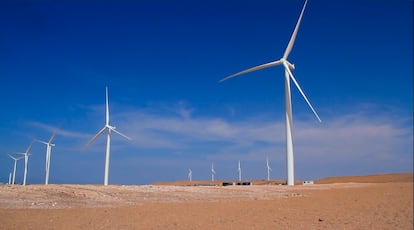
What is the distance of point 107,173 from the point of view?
45.3m

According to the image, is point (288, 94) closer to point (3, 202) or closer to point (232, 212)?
point (232, 212)

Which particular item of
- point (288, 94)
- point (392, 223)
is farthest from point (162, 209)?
point (288, 94)

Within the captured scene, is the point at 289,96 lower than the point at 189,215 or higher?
higher

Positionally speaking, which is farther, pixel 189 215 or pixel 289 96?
pixel 289 96

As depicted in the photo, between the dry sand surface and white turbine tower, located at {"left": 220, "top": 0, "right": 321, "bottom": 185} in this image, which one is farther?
white turbine tower, located at {"left": 220, "top": 0, "right": 321, "bottom": 185}

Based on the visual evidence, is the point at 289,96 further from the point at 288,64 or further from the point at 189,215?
the point at 189,215

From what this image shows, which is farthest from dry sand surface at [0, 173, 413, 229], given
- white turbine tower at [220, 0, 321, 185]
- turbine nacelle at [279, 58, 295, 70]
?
turbine nacelle at [279, 58, 295, 70]

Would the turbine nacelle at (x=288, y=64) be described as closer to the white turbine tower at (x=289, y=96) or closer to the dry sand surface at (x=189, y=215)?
the white turbine tower at (x=289, y=96)

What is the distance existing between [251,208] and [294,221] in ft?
14.0

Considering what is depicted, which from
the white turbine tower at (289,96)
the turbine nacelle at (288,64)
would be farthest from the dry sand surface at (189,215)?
the turbine nacelle at (288,64)

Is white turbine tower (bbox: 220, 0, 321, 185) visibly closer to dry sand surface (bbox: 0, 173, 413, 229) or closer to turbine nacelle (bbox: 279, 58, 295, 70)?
turbine nacelle (bbox: 279, 58, 295, 70)

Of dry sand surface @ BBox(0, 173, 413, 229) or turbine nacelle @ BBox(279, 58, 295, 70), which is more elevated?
turbine nacelle @ BBox(279, 58, 295, 70)

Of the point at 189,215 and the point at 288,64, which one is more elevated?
the point at 288,64

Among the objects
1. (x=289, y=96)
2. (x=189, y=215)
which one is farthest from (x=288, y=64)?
(x=189, y=215)
